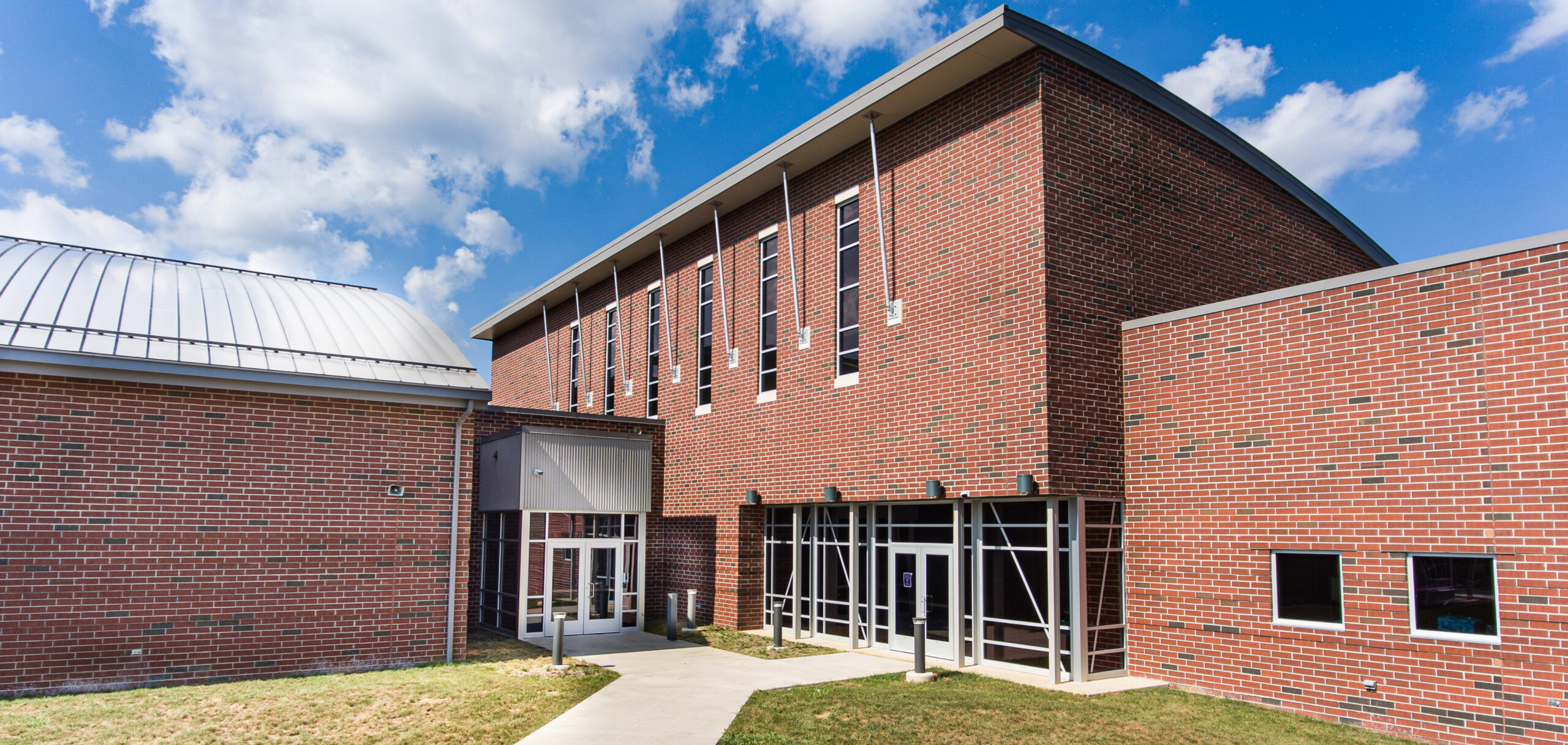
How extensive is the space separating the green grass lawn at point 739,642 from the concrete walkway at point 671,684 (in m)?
0.33

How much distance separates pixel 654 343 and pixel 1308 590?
16719mm

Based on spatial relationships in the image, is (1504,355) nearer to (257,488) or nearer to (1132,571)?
(1132,571)

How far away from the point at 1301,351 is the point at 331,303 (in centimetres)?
1533

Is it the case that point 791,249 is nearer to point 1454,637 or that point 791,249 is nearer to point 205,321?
point 205,321

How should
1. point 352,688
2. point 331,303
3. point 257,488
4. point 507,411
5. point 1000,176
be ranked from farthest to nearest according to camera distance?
point 507,411 → point 331,303 → point 1000,176 → point 257,488 → point 352,688

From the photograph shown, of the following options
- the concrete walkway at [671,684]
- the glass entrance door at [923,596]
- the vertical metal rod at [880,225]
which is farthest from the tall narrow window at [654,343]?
the glass entrance door at [923,596]

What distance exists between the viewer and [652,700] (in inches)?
504

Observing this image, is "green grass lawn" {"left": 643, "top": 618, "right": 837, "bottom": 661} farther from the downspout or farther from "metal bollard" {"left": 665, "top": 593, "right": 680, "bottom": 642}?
the downspout

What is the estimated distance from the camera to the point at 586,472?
19.5m

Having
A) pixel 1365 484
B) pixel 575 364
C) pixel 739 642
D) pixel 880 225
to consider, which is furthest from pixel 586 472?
pixel 1365 484

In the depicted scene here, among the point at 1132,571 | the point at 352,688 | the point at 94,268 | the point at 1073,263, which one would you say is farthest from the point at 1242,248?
the point at 94,268

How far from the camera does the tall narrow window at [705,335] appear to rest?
22.9 m

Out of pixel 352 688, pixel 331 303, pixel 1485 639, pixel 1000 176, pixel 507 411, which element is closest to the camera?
pixel 1485 639

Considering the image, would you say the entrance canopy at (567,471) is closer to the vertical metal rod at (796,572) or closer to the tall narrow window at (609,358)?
the vertical metal rod at (796,572)
